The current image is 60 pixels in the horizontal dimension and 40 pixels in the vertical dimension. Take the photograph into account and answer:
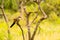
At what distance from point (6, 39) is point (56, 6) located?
925 cm

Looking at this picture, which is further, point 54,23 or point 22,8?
point 54,23

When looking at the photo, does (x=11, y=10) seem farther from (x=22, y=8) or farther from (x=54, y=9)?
(x=22, y=8)

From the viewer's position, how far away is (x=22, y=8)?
535 centimetres

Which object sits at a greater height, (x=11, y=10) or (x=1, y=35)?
(x=1, y=35)

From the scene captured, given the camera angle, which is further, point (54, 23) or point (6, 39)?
point (54, 23)

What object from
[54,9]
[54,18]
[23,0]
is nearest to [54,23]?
[54,18]

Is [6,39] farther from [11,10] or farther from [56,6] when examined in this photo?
[56,6]

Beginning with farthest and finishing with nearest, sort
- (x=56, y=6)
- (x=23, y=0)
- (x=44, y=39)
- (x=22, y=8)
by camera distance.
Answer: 1. (x=56, y=6)
2. (x=44, y=39)
3. (x=23, y=0)
4. (x=22, y=8)

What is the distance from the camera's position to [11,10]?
13852 millimetres

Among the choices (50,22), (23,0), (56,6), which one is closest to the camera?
(23,0)

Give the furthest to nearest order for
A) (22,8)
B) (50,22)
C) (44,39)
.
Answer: (50,22), (44,39), (22,8)

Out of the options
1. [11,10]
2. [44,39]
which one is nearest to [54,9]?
[11,10]

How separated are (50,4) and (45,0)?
372 mm

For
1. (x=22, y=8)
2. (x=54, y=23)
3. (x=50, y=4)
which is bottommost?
(x=54, y=23)
